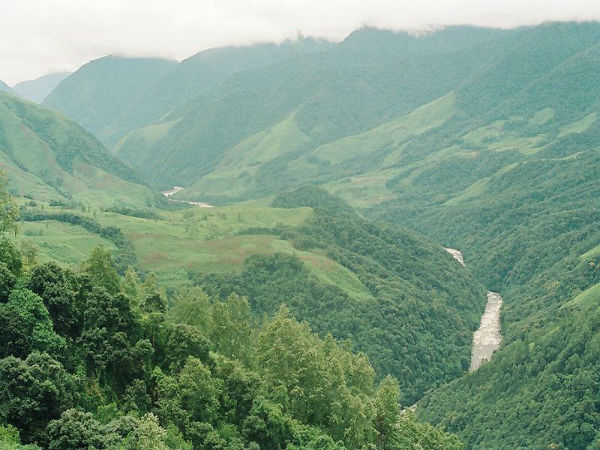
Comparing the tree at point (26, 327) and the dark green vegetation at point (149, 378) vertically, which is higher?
→ the tree at point (26, 327)

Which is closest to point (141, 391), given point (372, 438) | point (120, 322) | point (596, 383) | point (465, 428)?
point (120, 322)

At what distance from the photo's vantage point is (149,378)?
2950 inches

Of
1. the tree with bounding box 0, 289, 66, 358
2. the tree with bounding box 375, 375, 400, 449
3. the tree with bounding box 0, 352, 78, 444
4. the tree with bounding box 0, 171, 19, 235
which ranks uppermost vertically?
the tree with bounding box 0, 171, 19, 235

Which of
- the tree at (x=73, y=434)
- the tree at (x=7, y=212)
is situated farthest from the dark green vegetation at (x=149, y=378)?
the tree at (x=7, y=212)

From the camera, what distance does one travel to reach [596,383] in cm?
16025

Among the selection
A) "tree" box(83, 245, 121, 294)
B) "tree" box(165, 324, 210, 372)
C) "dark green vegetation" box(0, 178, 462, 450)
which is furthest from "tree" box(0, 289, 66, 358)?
"tree" box(83, 245, 121, 294)

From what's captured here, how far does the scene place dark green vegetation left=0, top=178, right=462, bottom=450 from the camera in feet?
185

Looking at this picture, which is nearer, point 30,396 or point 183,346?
point 30,396

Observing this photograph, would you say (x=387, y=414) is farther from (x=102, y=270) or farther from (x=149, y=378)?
(x=102, y=270)

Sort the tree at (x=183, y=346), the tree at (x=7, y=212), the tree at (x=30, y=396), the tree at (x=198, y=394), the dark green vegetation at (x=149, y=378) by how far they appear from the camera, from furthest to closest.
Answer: the tree at (x=7, y=212), the tree at (x=183, y=346), the tree at (x=198, y=394), the dark green vegetation at (x=149, y=378), the tree at (x=30, y=396)

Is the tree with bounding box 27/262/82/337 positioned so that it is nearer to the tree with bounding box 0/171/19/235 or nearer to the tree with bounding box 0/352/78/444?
the tree with bounding box 0/352/78/444

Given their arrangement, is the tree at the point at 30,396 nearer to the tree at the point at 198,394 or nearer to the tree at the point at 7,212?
the tree at the point at 198,394

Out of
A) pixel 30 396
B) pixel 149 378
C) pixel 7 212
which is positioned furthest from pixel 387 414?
pixel 7 212

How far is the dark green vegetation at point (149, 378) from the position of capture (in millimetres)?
56312
